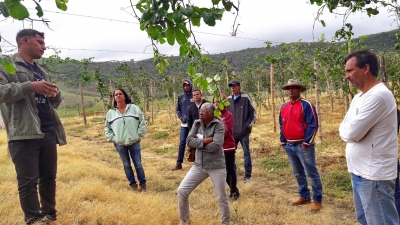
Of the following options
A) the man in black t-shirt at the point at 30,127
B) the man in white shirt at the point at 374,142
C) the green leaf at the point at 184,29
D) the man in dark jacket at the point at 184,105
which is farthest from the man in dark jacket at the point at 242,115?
the green leaf at the point at 184,29

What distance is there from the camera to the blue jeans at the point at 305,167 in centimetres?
400

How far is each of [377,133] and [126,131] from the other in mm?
3724

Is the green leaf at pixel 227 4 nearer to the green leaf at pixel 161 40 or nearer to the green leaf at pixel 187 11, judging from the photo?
the green leaf at pixel 187 11

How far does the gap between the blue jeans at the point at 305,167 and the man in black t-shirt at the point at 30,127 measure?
11.1ft

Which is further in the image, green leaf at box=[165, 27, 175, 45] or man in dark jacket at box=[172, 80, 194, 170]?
man in dark jacket at box=[172, 80, 194, 170]

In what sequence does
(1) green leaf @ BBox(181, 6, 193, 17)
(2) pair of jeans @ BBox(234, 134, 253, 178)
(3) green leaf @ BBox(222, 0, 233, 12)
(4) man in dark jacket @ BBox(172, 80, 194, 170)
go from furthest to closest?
(4) man in dark jacket @ BBox(172, 80, 194, 170) < (2) pair of jeans @ BBox(234, 134, 253, 178) < (3) green leaf @ BBox(222, 0, 233, 12) < (1) green leaf @ BBox(181, 6, 193, 17)

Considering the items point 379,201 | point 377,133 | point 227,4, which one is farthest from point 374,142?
point 227,4

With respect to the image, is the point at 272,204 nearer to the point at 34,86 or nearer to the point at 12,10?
the point at 34,86

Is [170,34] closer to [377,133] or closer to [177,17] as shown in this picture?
[177,17]

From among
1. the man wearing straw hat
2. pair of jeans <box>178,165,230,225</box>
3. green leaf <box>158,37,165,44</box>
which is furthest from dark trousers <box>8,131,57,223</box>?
the man wearing straw hat

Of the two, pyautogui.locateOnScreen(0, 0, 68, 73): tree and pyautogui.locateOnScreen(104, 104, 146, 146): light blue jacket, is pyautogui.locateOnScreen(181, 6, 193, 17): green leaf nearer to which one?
pyautogui.locateOnScreen(0, 0, 68, 73): tree

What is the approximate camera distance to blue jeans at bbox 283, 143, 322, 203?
13.1 feet

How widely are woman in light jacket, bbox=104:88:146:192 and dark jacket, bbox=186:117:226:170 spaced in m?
1.69

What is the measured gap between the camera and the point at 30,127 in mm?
2613
